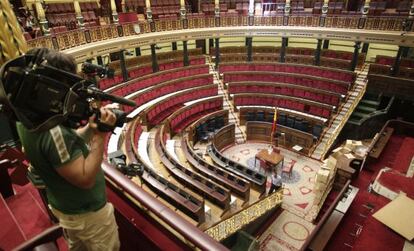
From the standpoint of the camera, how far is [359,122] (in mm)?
11648

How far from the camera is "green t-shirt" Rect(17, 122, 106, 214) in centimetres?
125

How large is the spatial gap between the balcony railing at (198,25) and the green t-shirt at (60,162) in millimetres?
9066

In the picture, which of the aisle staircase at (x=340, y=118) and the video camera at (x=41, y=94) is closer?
the video camera at (x=41, y=94)

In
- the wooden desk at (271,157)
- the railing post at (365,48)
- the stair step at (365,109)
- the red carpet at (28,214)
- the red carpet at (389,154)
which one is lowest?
the wooden desk at (271,157)

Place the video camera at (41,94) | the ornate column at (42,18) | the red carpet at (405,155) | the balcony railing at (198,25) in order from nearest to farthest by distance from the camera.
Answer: the video camera at (41,94)
the red carpet at (405,155)
the ornate column at (42,18)
the balcony railing at (198,25)

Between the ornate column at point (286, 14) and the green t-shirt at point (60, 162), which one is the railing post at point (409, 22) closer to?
the ornate column at point (286, 14)

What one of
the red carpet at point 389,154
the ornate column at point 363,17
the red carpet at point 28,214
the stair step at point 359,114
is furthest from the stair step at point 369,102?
the red carpet at point 28,214

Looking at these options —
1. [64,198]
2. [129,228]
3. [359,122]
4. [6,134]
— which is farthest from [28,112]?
[359,122]

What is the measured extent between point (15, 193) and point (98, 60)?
492 inches

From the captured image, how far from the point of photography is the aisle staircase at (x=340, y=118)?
11.3m

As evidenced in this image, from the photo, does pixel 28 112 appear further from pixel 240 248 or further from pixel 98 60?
pixel 98 60

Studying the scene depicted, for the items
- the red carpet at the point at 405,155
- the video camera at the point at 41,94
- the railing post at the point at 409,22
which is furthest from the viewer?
the railing post at the point at 409,22

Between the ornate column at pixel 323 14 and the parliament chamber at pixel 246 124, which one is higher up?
the ornate column at pixel 323 14

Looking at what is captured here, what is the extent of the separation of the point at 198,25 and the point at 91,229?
47.9 ft
